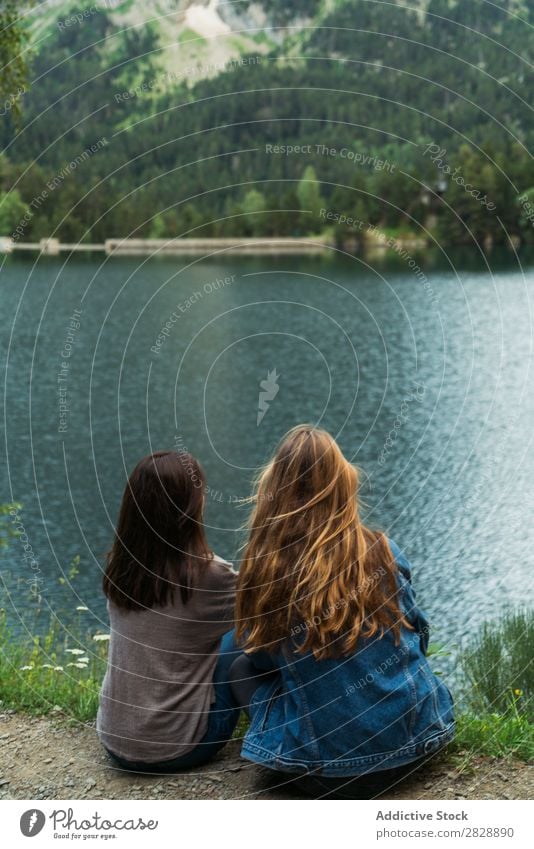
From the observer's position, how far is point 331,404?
82.8 ft

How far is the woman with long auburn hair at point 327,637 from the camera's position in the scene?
3701 mm

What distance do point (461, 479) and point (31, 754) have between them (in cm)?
1495

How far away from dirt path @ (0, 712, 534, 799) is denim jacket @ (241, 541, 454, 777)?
0.32m

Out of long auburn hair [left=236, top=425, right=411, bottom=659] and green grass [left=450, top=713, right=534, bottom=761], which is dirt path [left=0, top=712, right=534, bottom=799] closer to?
green grass [left=450, top=713, right=534, bottom=761]

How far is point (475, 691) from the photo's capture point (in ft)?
21.4

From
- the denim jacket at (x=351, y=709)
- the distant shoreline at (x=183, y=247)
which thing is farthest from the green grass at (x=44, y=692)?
the distant shoreline at (x=183, y=247)

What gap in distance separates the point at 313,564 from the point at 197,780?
4.08 ft

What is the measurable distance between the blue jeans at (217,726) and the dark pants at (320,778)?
49 millimetres

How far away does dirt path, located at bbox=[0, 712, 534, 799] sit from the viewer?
13.5ft
